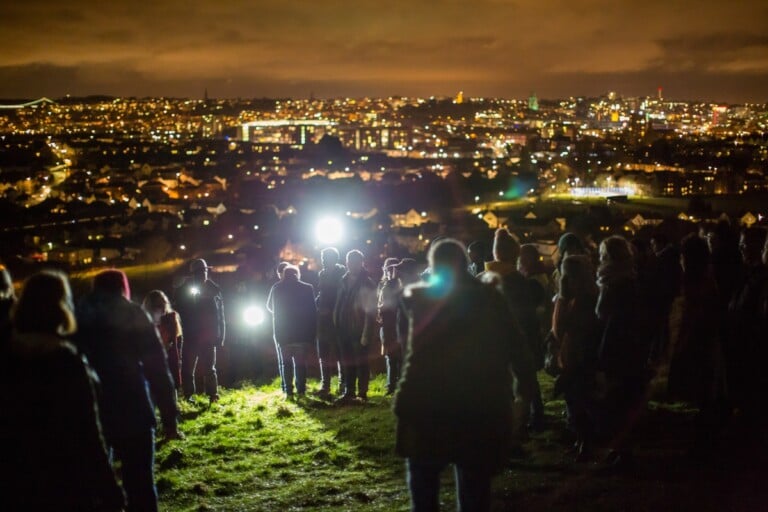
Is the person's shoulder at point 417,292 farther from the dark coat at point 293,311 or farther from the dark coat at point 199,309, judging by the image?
the dark coat at point 199,309

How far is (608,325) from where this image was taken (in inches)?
177

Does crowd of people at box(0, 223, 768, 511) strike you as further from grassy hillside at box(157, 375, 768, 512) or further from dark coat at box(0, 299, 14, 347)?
grassy hillside at box(157, 375, 768, 512)

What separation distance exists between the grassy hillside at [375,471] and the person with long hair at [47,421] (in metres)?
1.78

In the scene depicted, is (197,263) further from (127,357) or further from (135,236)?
(135,236)

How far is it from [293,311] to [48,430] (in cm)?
433

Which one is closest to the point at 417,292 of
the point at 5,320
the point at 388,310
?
the point at 5,320

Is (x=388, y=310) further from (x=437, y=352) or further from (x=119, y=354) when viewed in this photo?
(x=437, y=352)

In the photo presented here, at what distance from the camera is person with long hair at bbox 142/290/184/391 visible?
6.70 m

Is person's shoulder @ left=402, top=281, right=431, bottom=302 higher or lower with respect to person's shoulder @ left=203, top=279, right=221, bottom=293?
higher

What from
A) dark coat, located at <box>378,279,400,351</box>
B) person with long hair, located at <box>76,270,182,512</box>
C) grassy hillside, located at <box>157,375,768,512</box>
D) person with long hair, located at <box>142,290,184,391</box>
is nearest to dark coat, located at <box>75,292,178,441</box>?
person with long hair, located at <box>76,270,182,512</box>

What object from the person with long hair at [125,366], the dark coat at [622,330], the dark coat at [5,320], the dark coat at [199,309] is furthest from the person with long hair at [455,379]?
the dark coat at [199,309]

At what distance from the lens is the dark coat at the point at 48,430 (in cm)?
286

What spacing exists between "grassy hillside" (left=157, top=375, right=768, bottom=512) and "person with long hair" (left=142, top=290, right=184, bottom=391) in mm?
817

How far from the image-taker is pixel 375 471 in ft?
16.8
